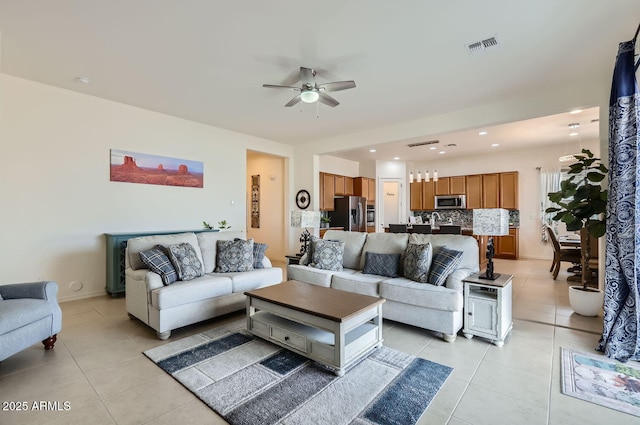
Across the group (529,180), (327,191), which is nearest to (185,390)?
(327,191)

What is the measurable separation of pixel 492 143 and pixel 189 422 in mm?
7708

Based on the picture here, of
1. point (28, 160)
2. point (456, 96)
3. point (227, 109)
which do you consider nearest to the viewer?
point (28, 160)

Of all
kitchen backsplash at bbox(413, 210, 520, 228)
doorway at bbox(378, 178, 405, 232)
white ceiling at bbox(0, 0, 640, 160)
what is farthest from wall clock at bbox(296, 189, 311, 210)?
kitchen backsplash at bbox(413, 210, 520, 228)

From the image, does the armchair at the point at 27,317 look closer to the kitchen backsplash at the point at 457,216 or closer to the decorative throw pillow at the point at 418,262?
the decorative throw pillow at the point at 418,262

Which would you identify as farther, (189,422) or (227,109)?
(227,109)

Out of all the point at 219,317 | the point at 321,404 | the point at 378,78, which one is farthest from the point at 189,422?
the point at 378,78

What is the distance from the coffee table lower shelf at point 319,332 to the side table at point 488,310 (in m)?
0.96

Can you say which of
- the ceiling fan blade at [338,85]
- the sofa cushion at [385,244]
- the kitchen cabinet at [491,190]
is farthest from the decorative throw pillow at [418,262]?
the kitchen cabinet at [491,190]

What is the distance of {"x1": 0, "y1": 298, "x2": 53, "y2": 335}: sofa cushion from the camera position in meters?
2.17

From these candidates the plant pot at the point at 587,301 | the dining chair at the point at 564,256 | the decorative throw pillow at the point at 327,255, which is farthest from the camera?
the dining chair at the point at 564,256

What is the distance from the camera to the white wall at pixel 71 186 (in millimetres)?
3676

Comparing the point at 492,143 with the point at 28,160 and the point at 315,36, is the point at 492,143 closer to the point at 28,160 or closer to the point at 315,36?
the point at 315,36

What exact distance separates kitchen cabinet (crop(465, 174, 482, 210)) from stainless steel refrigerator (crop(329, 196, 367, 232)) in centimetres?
304

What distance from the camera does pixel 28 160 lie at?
12.3ft
